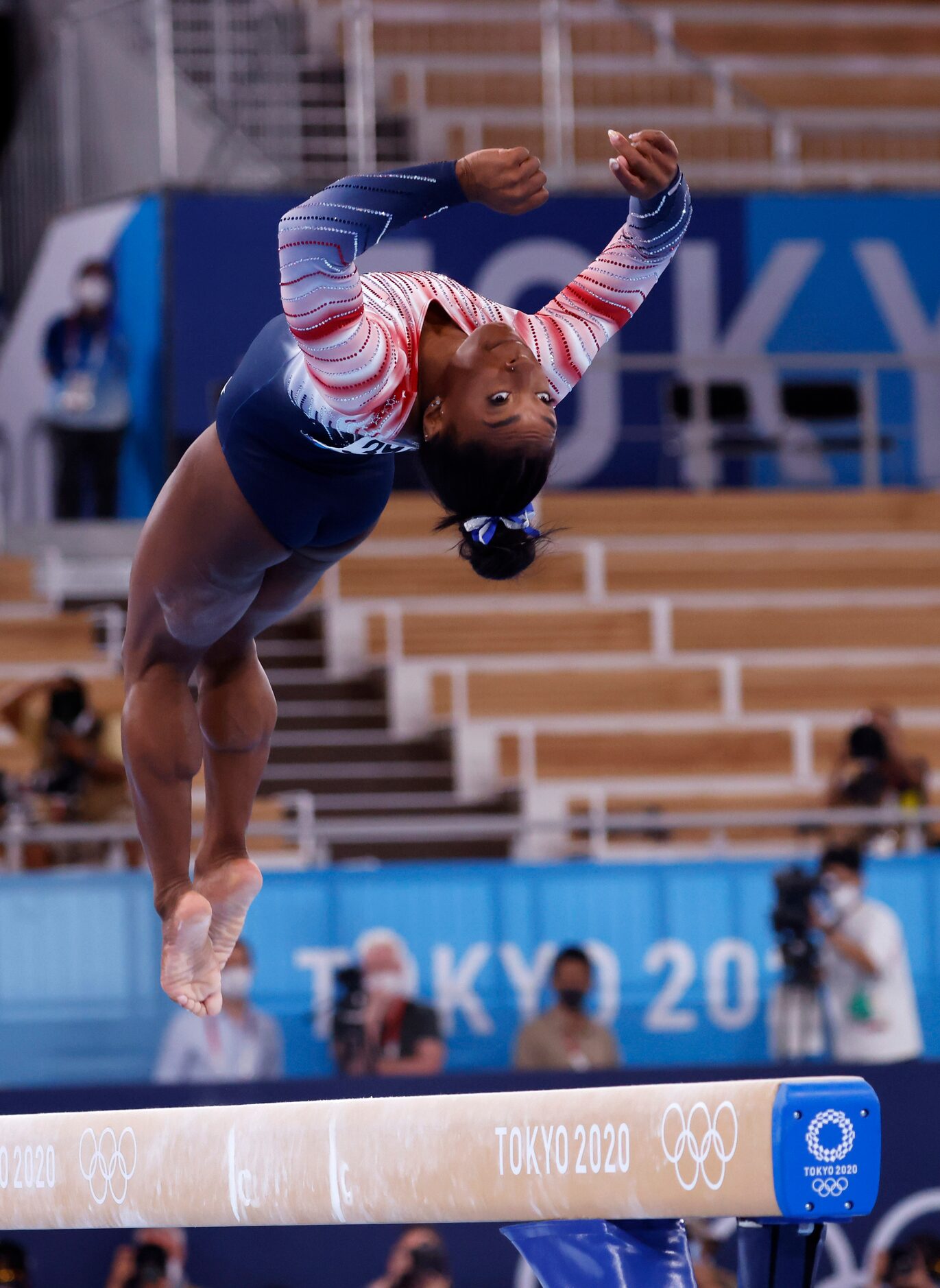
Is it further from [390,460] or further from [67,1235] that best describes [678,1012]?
[390,460]

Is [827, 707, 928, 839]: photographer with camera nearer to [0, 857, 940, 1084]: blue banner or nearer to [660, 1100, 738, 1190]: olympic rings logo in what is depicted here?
[0, 857, 940, 1084]: blue banner

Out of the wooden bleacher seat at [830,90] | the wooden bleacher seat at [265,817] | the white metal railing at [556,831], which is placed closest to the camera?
the white metal railing at [556,831]

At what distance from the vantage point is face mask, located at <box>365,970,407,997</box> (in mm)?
7457

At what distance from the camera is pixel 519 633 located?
440 inches

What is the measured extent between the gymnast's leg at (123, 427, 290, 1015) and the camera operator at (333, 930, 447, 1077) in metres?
3.20

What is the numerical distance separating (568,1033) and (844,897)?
3.57ft

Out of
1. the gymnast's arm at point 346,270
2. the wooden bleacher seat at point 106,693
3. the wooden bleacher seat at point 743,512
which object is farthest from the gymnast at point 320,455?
the wooden bleacher seat at point 743,512

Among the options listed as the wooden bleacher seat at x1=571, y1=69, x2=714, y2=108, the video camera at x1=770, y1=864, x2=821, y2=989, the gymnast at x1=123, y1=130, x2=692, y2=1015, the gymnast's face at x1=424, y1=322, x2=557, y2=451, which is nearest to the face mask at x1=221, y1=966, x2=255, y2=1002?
the video camera at x1=770, y1=864, x2=821, y2=989

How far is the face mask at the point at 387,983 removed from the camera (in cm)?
746

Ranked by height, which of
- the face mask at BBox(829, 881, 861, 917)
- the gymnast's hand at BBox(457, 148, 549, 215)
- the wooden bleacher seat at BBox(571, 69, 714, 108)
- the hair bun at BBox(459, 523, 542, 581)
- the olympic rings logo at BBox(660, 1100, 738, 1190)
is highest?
the wooden bleacher seat at BBox(571, 69, 714, 108)

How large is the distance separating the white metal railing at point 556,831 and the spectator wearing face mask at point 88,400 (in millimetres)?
3545

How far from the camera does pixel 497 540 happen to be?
376cm

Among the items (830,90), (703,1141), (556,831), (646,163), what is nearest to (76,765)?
(556,831)

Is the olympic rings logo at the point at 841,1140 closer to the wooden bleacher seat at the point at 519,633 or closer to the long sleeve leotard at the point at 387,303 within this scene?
the long sleeve leotard at the point at 387,303
